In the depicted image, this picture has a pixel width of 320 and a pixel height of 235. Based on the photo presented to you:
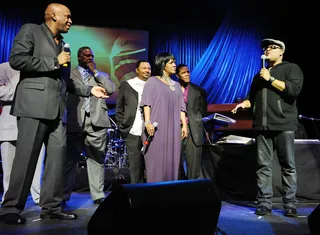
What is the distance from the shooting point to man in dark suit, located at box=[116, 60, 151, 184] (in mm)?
4016

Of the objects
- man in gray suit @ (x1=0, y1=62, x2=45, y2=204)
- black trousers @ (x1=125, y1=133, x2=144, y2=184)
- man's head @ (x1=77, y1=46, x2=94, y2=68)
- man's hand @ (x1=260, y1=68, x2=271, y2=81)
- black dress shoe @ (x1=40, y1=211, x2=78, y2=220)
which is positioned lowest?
black dress shoe @ (x1=40, y1=211, x2=78, y2=220)

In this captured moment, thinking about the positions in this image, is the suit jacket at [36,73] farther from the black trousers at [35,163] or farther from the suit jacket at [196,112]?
the suit jacket at [196,112]

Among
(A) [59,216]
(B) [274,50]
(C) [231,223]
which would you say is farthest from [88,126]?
(B) [274,50]

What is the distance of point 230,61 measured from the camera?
7.76 metres

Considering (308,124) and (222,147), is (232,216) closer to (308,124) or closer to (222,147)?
(222,147)

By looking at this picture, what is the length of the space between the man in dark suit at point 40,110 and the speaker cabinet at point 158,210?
1.42 m

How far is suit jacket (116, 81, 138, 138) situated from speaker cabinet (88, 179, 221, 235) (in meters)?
2.37

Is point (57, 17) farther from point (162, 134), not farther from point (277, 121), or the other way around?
point (277, 121)

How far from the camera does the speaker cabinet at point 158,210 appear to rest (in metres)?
1.55

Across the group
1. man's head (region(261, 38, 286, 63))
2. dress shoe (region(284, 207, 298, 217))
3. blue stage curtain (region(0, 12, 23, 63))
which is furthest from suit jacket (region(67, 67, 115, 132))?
blue stage curtain (region(0, 12, 23, 63))

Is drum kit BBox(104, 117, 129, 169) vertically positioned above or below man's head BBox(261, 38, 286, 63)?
below

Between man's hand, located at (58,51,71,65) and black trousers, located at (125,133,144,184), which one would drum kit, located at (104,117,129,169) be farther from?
man's hand, located at (58,51,71,65)

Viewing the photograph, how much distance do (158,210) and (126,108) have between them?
8.83ft

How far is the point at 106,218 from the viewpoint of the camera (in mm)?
1616
